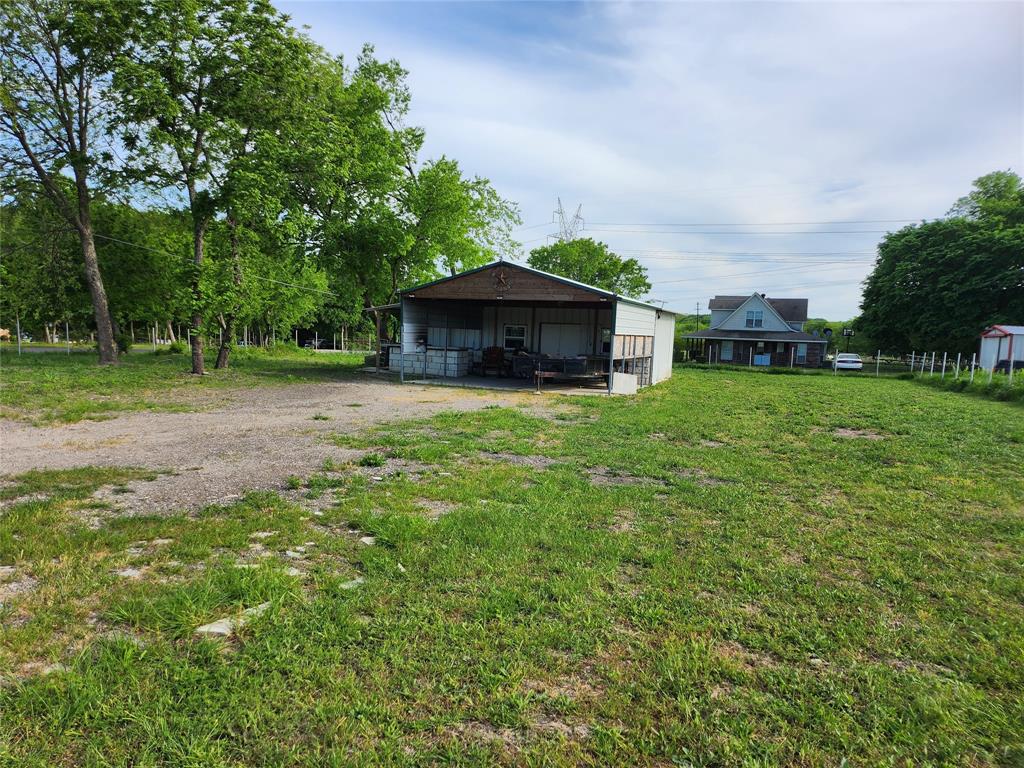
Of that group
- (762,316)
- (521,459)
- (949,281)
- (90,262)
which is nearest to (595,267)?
(762,316)

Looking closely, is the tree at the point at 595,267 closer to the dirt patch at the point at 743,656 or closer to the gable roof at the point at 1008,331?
the gable roof at the point at 1008,331

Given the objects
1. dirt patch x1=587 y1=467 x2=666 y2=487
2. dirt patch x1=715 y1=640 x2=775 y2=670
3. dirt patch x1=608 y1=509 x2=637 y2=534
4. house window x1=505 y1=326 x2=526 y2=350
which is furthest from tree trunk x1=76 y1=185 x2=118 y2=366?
dirt patch x1=715 y1=640 x2=775 y2=670

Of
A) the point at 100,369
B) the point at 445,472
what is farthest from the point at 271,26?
the point at 445,472

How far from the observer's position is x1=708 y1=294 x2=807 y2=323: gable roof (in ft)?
156

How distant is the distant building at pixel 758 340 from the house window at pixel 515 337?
2390 cm

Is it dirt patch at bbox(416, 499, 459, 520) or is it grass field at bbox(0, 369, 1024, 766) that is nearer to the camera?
grass field at bbox(0, 369, 1024, 766)

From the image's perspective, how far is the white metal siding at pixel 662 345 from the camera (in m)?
21.4

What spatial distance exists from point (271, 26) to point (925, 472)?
20.9 meters

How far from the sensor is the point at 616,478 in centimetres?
619

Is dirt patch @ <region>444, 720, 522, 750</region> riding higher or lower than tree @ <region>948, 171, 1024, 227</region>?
lower

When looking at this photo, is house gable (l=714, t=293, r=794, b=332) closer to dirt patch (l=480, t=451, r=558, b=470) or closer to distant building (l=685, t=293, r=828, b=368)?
distant building (l=685, t=293, r=828, b=368)

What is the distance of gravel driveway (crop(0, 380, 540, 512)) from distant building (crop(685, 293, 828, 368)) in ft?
114

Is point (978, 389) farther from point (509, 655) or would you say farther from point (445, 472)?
point (509, 655)

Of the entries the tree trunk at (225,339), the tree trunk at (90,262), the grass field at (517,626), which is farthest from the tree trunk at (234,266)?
the grass field at (517,626)
